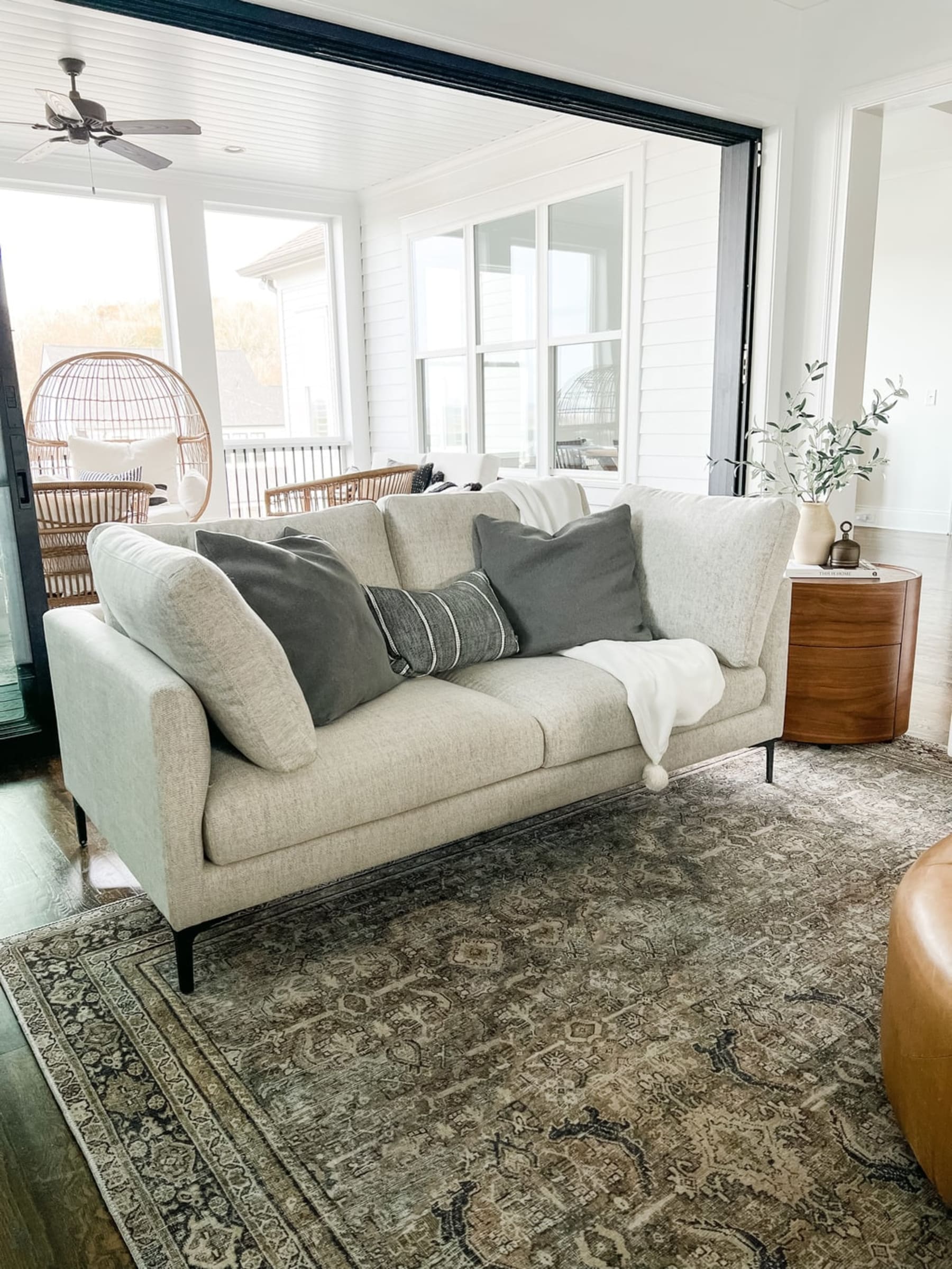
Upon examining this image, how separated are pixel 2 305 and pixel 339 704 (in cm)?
202

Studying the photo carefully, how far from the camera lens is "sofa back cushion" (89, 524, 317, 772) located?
1.84 m

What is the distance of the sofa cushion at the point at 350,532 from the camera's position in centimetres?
262

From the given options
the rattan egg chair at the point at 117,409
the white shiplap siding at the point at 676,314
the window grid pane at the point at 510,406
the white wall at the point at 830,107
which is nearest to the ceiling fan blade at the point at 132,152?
the rattan egg chair at the point at 117,409

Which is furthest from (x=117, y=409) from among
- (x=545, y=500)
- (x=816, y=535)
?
(x=816, y=535)

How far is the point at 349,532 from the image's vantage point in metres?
2.78

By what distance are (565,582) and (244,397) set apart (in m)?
5.46

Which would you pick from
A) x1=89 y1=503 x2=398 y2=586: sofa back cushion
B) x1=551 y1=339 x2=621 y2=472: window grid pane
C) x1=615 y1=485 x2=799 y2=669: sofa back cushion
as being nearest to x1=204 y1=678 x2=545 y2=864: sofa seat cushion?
x1=89 y1=503 x2=398 y2=586: sofa back cushion

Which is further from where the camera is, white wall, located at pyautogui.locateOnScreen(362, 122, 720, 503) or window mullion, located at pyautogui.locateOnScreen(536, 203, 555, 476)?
window mullion, located at pyautogui.locateOnScreen(536, 203, 555, 476)

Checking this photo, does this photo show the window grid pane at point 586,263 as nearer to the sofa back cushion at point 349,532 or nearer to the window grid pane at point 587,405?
the window grid pane at point 587,405

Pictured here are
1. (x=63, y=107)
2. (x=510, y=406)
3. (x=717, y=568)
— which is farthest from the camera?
(x=510, y=406)

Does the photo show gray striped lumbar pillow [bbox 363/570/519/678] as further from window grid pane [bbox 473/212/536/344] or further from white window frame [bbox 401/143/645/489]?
window grid pane [bbox 473/212/536/344]

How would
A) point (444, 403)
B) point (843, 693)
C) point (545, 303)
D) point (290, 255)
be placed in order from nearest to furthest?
point (843, 693) → point (545, 303) → point (444, 403) → point (290, 255)

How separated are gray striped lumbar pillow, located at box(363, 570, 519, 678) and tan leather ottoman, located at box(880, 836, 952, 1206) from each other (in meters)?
1.37

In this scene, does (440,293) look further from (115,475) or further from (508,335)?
(115,475)
